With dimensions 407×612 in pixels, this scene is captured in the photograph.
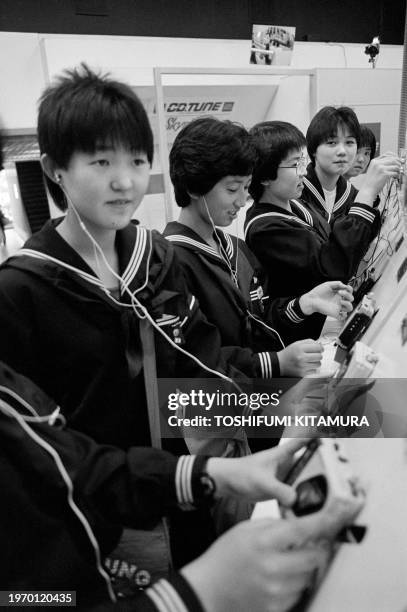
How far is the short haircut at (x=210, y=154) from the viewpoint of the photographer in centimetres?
106

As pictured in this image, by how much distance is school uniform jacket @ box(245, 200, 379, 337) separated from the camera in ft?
4.25

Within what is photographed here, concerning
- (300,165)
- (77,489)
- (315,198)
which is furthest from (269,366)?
(315,198)

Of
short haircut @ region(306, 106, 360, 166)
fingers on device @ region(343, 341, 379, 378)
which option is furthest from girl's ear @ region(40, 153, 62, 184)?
short haircut @ region(306, 106, 360, 166)

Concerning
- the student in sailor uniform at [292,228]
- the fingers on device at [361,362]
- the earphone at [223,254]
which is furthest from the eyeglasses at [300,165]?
the fingers on device at [361,362]

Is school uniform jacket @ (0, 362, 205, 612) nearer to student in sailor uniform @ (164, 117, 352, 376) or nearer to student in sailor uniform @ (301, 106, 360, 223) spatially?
student in sailor uniform @ (164, 117, 352, 376)

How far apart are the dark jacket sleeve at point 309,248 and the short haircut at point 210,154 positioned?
33 cm

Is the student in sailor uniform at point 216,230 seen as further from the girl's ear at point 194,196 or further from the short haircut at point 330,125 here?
the short haircut at point 330,125

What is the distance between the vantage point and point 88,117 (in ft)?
A: 2.17

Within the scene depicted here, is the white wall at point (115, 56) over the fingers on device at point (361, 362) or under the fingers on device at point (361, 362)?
over

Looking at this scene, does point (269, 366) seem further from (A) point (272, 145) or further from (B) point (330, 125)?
(B) point (330, 125)

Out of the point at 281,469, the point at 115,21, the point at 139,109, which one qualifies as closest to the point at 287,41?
the point at 115,21

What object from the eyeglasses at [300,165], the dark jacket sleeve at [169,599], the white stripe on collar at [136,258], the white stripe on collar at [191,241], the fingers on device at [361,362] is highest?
the eyeglasses at [300,165]

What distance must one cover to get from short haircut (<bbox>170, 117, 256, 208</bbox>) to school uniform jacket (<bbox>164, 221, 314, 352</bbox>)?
0.12 meters

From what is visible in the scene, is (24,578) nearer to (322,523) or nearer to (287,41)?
(322,523)
